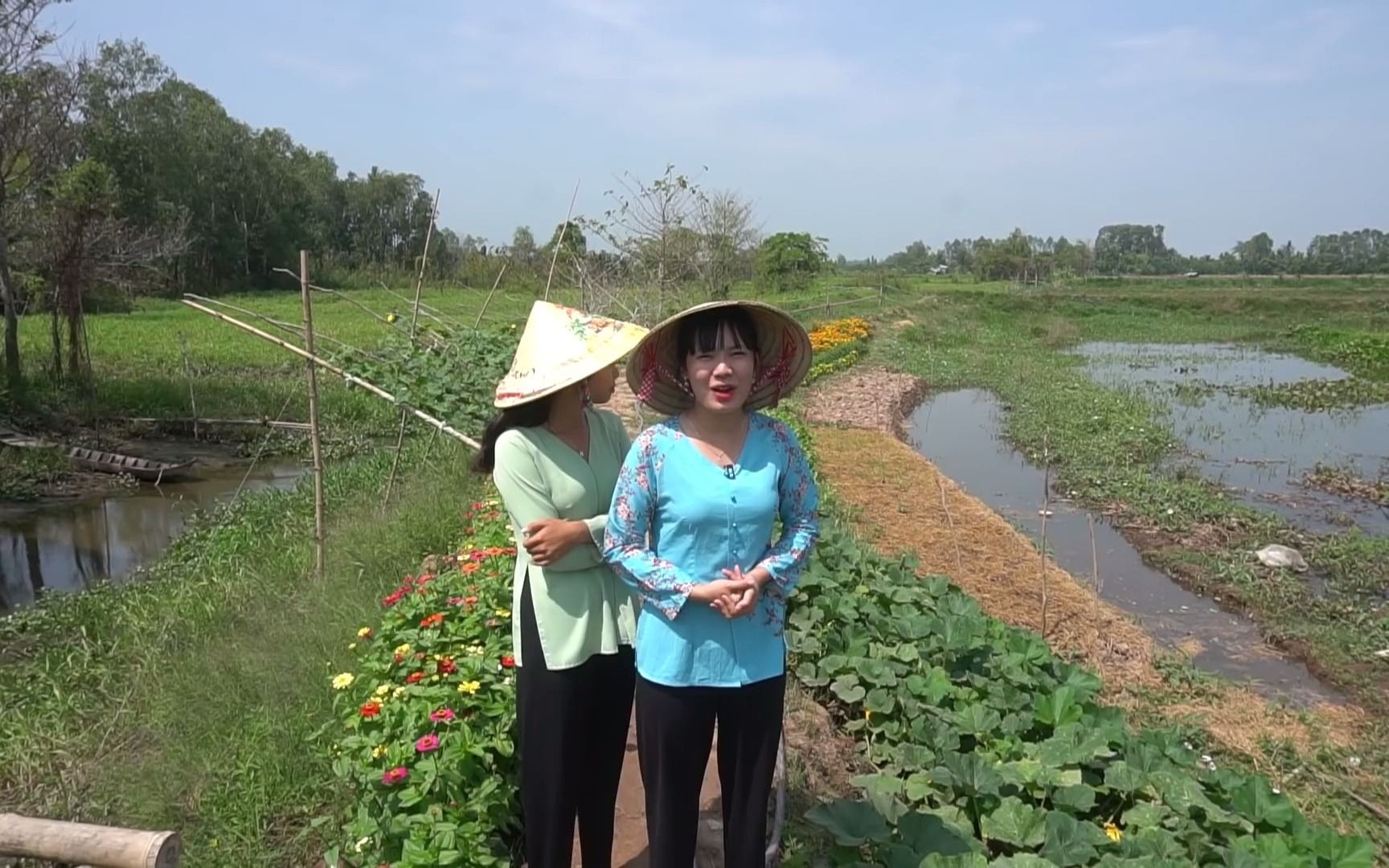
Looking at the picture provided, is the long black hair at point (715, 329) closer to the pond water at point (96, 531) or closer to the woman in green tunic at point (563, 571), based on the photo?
the woman in green tunic at point (563, 571)

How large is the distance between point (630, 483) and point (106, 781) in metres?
3.26

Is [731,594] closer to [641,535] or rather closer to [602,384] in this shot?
[641,535]

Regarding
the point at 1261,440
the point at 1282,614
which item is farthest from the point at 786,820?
the point at 1261,440

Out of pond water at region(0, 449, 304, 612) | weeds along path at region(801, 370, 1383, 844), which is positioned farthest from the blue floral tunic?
pond water at region(0, 449, 304, 612)

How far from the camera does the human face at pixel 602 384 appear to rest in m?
2.22

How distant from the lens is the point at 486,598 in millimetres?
3461

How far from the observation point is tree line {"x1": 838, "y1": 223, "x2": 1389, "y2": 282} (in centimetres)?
5819

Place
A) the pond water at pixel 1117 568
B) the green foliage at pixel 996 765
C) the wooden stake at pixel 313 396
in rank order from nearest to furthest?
the green foliage at pixel 996 765, the wooden stake at pixel 313 396, the pond water at pixel 1117 568

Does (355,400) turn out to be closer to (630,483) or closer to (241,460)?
(241,460)

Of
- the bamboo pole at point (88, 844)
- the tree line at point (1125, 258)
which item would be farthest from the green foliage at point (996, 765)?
the tree line at point (1125, 258)

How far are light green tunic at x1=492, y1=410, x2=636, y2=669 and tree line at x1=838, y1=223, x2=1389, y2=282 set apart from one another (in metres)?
54.8

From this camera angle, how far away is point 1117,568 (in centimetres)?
848

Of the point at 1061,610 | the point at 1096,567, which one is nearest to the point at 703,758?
the point at 1061,610

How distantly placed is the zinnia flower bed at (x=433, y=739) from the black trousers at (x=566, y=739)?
11.7 inches
